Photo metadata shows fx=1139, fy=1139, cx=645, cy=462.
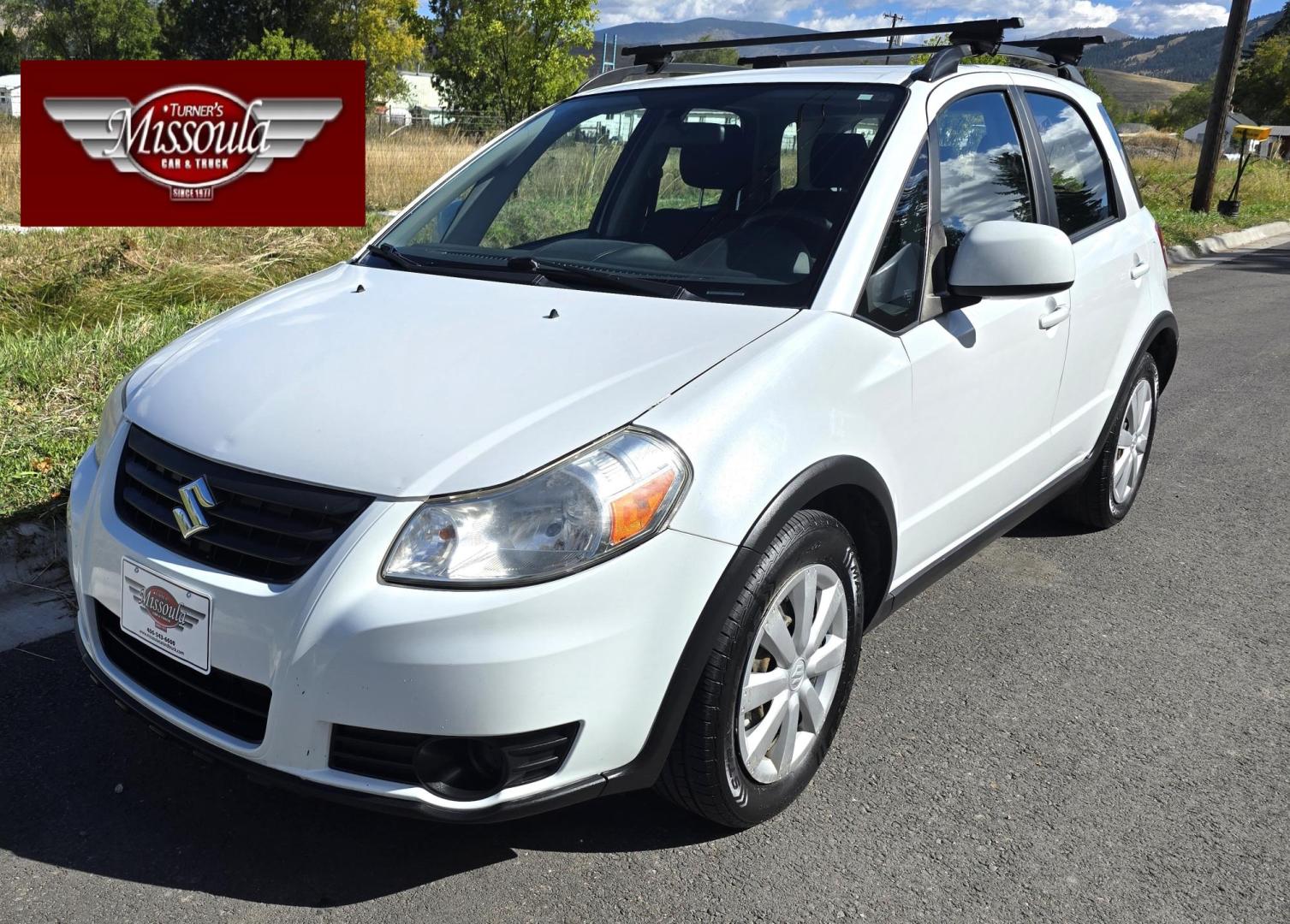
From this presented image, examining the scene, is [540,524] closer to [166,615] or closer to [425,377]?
[425,377]

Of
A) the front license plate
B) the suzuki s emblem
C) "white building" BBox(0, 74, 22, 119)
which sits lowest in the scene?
"white building" BBox(0, 74, 22, 119)

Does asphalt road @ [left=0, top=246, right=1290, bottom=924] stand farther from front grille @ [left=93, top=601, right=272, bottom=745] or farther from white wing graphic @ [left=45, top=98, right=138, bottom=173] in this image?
white wing graphic @ [left=45, top=98, right=138, bottom=173]

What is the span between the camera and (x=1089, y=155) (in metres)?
4.11

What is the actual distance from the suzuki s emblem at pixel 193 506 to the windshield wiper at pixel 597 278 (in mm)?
1113

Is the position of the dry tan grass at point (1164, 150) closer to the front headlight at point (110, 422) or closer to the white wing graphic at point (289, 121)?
the white wing graphic at point (289, 121)

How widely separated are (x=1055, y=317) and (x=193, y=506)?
253 cm

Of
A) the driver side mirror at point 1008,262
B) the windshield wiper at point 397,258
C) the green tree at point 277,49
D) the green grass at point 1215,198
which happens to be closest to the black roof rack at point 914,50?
the driver side mirror at point 1008,262

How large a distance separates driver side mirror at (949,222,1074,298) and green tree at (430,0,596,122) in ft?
91.2

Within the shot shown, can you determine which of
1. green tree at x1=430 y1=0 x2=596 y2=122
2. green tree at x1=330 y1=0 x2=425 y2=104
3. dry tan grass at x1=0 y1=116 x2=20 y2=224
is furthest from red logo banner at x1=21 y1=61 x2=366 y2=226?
green tree at x1=330 y1=0 x2=425 y2=104

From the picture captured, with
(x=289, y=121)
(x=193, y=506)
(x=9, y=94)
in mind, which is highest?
(x=289, y=121)

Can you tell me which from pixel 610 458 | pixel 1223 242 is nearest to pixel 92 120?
pixel 610 458

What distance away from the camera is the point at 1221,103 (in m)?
17.7

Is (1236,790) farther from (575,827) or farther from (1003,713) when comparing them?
(575,827)

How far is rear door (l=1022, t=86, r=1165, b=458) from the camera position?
12.2ft
